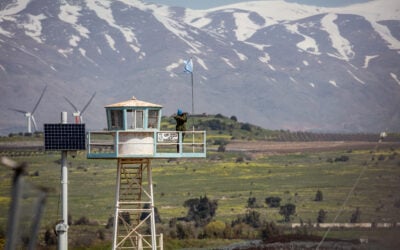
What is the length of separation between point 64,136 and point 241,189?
141m

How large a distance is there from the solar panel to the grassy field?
44031 millimetres

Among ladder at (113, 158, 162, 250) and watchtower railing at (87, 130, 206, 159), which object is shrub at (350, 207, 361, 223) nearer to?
ladder at (113, 158, 162, 250)

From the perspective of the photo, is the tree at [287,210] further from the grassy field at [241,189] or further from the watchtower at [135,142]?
the watchtower at [135,142]

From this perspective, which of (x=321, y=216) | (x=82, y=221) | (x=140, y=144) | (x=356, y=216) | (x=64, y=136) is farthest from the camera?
(x=321, y=216)

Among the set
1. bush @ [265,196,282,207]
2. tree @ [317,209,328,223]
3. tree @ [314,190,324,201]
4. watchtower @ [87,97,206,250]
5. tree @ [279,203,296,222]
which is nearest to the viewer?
watchtower @ [87,97,206,250]

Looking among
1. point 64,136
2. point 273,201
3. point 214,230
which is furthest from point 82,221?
point 64,136

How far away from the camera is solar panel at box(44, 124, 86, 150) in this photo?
159 ft

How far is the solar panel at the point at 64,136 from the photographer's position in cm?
4834

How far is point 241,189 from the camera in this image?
188500 millimetres

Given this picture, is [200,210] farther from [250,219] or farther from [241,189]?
[241,189]

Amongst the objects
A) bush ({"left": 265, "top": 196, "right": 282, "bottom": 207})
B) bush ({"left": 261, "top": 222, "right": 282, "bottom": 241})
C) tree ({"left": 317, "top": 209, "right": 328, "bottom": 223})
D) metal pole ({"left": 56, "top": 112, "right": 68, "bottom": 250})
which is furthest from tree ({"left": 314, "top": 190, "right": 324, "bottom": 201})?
metal pole ({"left": 56, "top": 112, "right": 68, "bottom": 250})

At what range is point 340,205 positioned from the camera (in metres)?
150

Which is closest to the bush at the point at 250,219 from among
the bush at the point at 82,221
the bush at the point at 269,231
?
the bush at the point at 269,231

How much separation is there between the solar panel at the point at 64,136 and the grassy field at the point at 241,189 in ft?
144
